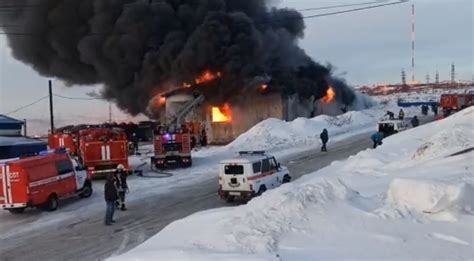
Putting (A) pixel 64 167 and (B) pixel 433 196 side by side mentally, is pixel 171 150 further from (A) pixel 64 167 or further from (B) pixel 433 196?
(B) pixel 433 196

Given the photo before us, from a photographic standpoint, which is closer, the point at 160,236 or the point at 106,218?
the point at 160,236

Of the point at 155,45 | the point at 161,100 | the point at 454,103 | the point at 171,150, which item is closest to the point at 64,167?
the point at 171,150

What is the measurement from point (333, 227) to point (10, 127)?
34.8 m

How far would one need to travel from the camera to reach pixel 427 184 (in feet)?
34.1

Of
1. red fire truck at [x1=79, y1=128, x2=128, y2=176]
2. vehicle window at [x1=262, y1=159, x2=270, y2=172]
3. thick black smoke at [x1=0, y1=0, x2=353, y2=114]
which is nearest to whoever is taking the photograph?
vehicle window at [x1=262, y1=159, x2=270, y2=172]

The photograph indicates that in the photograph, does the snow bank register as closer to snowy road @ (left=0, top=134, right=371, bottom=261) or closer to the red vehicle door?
snowy road @ (left=0, top=134, right=371, bottom=261)

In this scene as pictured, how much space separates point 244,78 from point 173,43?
7.28 metres

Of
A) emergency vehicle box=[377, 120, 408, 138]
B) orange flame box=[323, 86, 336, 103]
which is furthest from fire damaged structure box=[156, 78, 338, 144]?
emergency vehicle box=[377, 120, 408, 138]

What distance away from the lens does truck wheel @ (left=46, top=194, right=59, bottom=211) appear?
17797 millimetres

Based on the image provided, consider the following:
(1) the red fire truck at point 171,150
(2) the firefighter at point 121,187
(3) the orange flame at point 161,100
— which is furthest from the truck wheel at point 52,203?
(3) the orange flame at point 161,100

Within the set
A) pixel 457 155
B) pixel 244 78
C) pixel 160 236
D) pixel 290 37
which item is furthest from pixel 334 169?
pixel 290 37

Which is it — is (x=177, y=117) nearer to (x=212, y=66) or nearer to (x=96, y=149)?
(x=212, y=66)

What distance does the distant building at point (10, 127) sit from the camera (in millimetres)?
38625

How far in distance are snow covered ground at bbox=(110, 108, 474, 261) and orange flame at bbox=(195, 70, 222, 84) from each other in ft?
119
